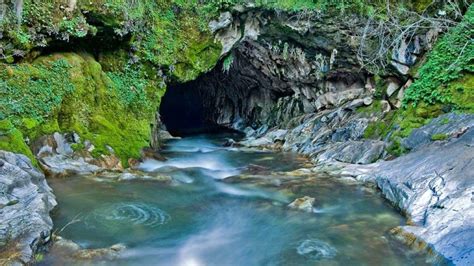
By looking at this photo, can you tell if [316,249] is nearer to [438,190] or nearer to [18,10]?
[438,190]

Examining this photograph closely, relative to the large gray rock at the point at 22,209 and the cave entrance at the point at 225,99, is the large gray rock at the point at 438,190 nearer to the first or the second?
the large gray rock at the point at 22,209

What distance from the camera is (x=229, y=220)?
6207mm

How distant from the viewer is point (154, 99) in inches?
461

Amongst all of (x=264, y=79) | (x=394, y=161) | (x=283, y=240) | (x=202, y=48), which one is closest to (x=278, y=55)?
(x=264, y=79)

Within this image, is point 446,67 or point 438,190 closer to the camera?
point 438,190

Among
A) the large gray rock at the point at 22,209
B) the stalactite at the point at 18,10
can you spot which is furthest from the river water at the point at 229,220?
the stalactite at the point at 18,10

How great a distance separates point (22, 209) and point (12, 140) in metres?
2.30

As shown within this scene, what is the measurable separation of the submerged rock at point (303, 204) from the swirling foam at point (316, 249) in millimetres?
1243

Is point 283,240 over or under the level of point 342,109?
under

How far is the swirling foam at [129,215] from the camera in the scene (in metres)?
5.64

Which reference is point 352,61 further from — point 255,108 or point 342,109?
point 255,108

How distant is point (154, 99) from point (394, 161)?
686cm

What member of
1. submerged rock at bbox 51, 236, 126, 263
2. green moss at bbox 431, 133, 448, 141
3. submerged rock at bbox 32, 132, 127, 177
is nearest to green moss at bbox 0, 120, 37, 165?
submerged rock at bbox 32, 132, 127, 177

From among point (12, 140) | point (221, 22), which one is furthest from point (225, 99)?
point (12, 140)
